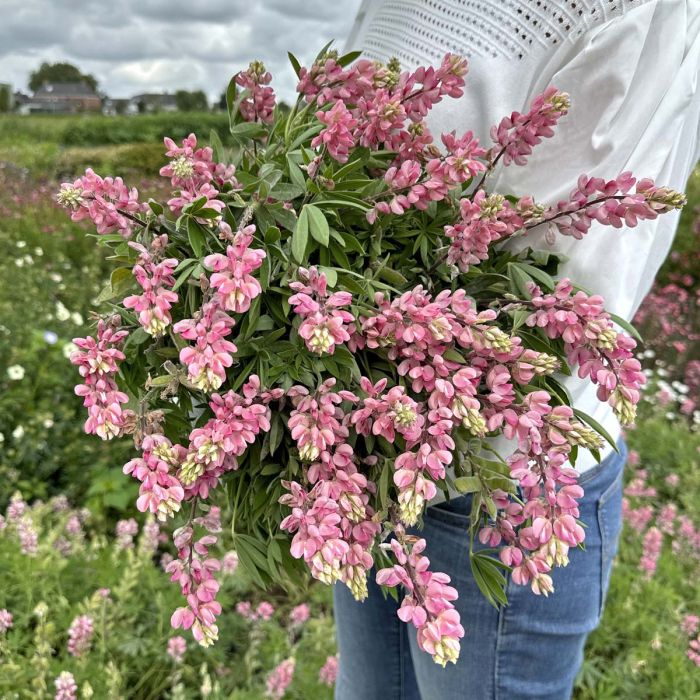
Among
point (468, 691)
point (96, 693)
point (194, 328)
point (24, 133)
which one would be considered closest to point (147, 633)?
point (96, 693)

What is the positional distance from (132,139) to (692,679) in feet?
79.2

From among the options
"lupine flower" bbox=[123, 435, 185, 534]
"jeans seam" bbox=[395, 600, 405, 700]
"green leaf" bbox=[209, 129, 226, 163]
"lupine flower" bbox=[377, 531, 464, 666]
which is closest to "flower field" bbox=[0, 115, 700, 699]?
"lupine flower" bbox=[123, 435, 185, 534]

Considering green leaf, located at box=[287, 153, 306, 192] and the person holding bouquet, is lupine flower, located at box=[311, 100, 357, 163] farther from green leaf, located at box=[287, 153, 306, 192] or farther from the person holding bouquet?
the person holding bouquet

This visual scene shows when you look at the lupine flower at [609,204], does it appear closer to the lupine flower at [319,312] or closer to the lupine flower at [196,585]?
the lupine flower at [319,312]

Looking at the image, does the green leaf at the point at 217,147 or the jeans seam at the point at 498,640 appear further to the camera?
the jeans seam at the point at 498,640

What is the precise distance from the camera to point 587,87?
2.87 feet

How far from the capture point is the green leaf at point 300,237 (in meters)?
0.72

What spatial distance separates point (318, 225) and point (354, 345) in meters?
0.14

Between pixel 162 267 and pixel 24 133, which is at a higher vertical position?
pixel 162 267

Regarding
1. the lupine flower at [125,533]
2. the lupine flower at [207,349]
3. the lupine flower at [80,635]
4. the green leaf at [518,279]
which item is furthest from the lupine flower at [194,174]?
the lupine flower at [125,533]

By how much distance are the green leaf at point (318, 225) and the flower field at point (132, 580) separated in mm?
381

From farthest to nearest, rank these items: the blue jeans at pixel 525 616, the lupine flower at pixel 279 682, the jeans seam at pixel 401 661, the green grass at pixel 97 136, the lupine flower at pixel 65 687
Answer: the green grass at pixel 97 136, the lupine flower at pixel 279 682, the lupine flower at pixel 65 687, the jeans seam at pixel 401 661, the blue jeans at pixel 525 616

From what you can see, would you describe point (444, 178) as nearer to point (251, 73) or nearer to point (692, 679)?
point (251, 73)

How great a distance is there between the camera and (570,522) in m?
0.74
